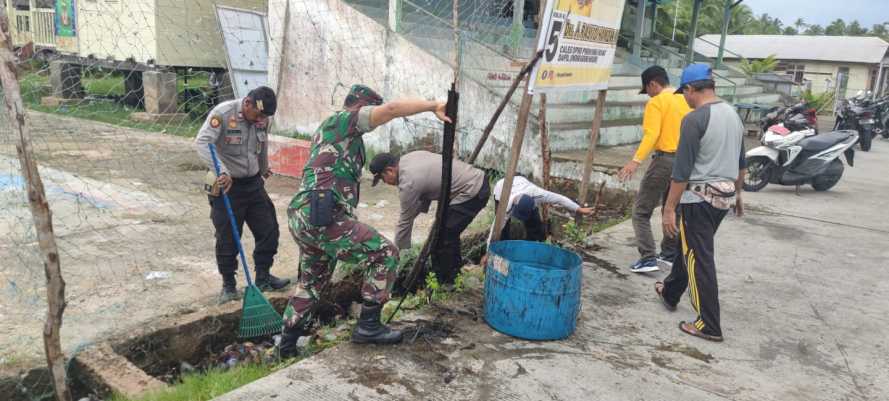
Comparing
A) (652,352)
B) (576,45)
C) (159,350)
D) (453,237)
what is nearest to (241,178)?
(159,350)

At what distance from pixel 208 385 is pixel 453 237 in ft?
6.30

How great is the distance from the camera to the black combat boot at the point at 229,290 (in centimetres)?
398

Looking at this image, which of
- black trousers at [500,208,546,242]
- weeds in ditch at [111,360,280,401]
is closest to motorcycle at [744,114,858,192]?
black trousers at [500,208,546,242]

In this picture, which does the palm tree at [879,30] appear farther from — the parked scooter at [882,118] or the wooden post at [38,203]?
the wooden post at [38,203]

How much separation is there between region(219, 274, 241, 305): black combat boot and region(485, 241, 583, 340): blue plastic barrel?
5.50 ft

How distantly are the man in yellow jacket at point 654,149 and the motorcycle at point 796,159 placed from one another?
3.88m

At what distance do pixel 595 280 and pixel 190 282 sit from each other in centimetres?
288

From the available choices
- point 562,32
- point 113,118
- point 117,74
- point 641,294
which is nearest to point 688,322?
point 641,294

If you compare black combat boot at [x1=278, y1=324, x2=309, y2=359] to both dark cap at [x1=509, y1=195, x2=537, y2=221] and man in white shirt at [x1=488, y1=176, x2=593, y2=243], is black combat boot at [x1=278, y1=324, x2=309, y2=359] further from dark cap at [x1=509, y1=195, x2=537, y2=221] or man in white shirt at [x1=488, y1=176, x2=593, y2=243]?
dark cap at [x1=509, y1=195, x2=537, y2=221]

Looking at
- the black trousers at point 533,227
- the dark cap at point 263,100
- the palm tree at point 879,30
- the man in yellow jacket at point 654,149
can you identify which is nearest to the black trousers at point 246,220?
the dark cap at point 263,100

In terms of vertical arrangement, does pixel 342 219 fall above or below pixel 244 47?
below

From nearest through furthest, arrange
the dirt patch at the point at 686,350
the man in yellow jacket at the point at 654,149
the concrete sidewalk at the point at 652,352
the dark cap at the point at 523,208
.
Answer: the concrete sidewalk at the point at 652,352, the dirt patch at the point at 686,350, the man in yellow jacket at the point at 654,149, the dark cap at the point at 523,208

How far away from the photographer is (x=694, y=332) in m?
3.62

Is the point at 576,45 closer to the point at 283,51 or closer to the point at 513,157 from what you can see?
the point at 513,157
